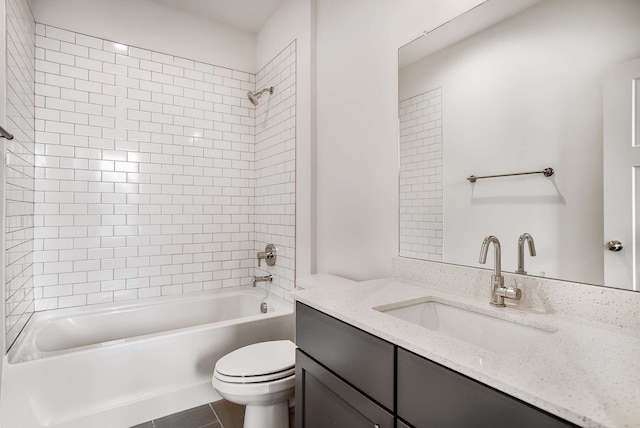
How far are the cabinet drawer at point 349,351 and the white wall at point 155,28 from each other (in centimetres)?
256

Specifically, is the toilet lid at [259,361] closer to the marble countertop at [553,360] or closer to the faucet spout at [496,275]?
the marble countertop at [553,360]

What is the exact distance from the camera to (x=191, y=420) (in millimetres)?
1946

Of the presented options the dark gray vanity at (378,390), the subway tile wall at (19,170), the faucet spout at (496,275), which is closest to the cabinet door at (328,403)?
the dark gray vanity at (378,390)

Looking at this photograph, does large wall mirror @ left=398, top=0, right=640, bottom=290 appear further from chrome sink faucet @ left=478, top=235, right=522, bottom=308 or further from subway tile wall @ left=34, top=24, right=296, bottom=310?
subway tile wall @ left=34, top=24, right=296, bottom=310

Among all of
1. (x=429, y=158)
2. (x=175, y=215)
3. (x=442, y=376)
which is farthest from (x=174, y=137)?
(x=442, y=376)

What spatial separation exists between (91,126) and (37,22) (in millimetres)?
754

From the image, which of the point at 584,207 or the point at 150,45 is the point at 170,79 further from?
the point at 584,207

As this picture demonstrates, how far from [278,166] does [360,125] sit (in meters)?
0.99

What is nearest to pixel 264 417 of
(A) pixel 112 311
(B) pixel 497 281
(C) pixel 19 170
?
(B) pixel 497 281

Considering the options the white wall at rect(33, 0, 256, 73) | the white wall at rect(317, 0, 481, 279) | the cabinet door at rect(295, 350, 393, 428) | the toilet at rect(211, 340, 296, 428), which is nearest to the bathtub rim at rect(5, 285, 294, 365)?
the toilet at rect(211, 340, 296, 428)

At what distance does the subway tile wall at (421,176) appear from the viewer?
5.00 feet

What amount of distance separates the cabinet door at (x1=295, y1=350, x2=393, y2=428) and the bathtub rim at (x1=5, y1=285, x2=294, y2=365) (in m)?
0.98

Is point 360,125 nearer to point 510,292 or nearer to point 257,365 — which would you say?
point 510,292

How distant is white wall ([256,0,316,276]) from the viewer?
92.1 inches
